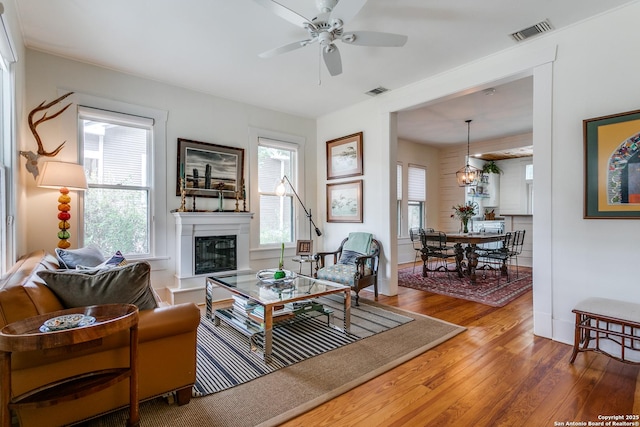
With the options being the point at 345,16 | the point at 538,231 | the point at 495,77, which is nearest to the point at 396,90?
the point at 495,77

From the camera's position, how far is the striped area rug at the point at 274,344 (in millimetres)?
2248

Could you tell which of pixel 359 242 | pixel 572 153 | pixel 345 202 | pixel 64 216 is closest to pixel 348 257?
pixel 359 242

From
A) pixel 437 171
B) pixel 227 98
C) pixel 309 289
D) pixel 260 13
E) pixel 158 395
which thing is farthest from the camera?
pixel 437 171

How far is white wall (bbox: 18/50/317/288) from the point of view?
3188mm

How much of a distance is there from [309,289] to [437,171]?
6273 mm

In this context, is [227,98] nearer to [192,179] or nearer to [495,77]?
[192,179]

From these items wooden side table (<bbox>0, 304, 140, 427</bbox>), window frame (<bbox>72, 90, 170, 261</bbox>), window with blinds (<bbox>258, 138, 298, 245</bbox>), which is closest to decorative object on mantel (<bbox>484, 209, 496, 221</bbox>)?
window with blinds (<bbox>258, 138, 298, 245</bbox>)

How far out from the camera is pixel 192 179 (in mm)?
4199

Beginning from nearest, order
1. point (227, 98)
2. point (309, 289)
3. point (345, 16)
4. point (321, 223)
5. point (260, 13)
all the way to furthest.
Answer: point (345, 16)
point (260, 13)
point (309, 289)
point (227, 98)
point (321, 223)

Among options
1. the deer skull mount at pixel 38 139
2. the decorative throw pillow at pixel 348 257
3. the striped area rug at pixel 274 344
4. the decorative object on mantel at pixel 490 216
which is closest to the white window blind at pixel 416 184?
the decorative object on mantel at pixel 490 216

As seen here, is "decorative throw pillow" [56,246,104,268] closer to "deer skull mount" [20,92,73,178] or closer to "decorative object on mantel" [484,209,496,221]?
"deer skull mount" [20,92,73,178]

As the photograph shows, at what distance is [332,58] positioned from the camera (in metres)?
2.73

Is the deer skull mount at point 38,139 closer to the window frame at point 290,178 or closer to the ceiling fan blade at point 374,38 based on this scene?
the window frame at point 290,178

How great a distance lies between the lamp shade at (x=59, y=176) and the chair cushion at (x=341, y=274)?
2.81 metres
